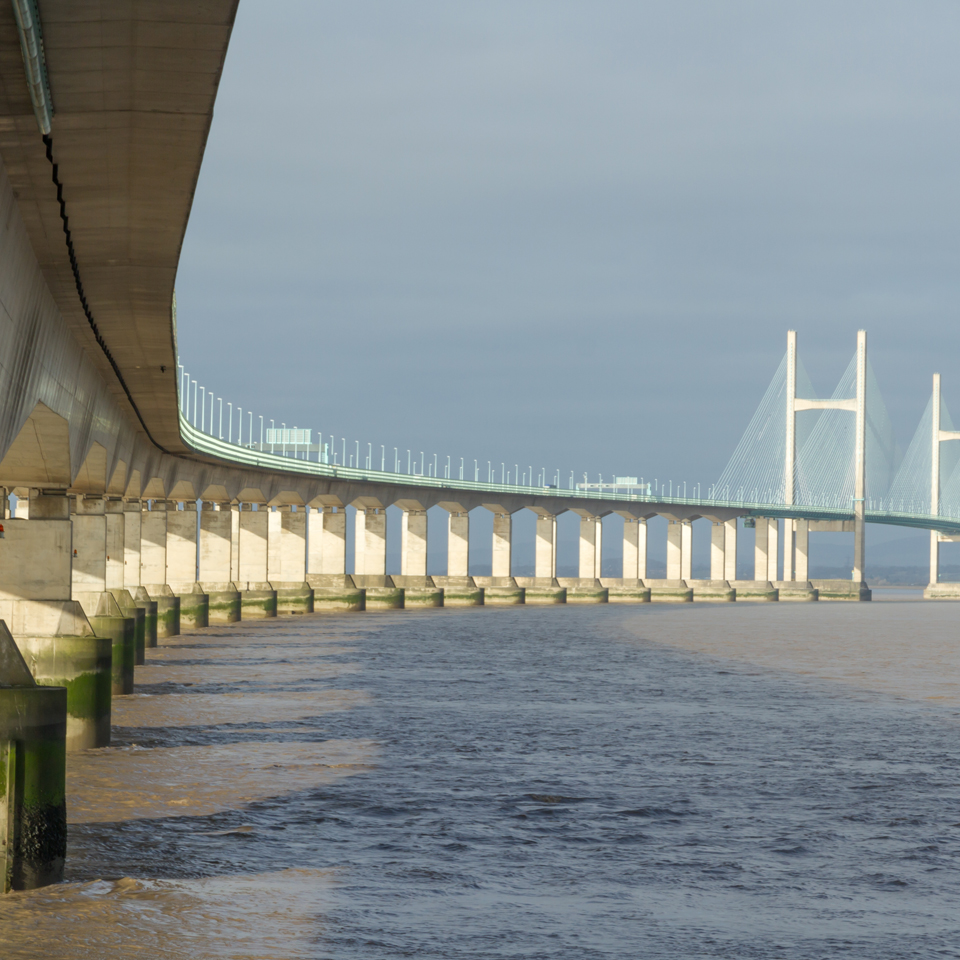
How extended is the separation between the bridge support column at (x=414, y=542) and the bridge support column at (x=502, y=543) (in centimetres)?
1010

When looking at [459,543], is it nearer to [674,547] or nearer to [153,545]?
[674,547]

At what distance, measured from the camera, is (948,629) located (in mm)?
89625

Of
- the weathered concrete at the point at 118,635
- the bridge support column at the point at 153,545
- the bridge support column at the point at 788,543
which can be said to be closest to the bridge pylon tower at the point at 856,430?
the bridge support column at the point at 788,543

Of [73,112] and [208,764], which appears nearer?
[73,112]

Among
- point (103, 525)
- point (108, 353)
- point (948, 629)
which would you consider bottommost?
point (948, 629)

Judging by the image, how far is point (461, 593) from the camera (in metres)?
109

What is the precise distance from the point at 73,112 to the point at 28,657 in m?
13.7

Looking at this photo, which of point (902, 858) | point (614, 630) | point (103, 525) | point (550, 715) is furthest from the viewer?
point (614, 630)

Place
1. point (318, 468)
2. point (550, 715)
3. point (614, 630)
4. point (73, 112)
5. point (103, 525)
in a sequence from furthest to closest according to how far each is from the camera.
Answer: point (318, 468)
point (614, 630)
point (103, 525)
point (550, 715)
point (73, 112)

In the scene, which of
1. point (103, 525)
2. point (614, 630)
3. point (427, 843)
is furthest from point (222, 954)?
point (614, 630)

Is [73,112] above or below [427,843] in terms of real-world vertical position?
above

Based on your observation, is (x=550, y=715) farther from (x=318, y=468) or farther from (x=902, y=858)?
(x=318, y=468)

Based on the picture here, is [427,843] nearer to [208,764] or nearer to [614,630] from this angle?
[208,764]

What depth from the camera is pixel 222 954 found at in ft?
42.3
